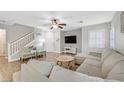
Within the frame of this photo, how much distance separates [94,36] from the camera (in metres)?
6.30

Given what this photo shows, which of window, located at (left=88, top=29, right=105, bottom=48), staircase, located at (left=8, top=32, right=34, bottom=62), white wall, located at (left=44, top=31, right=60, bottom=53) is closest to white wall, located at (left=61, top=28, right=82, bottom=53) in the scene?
white wall, located at (left=44, top=31, right=60, bottom=53)

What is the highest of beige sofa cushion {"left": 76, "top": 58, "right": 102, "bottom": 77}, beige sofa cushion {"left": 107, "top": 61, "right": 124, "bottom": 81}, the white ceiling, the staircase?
the white ceiling

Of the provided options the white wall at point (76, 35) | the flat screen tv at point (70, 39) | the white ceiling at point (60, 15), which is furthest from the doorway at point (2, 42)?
the flat screen tv at point (70, 39)

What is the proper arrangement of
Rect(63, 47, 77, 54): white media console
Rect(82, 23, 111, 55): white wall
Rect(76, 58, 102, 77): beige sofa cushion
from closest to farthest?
Rect(76, 58, 102, 77): beige sofa cushion, Rect(82, 23, 111, 55): white wall, Rect(63, 47, 77, 54): white media console

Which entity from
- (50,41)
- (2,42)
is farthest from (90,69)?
(50,41)

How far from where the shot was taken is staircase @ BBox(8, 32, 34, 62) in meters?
5.54

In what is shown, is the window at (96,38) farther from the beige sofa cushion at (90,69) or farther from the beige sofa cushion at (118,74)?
the beige sofa cushion at (118,74)

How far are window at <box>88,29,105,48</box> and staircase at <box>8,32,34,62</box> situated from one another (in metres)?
4.01

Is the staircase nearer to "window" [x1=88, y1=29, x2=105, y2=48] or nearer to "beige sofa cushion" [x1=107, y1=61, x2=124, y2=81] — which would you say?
"window" [x1=88, y1=29, x2=105, y2=48]

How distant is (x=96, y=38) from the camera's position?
622 cm
